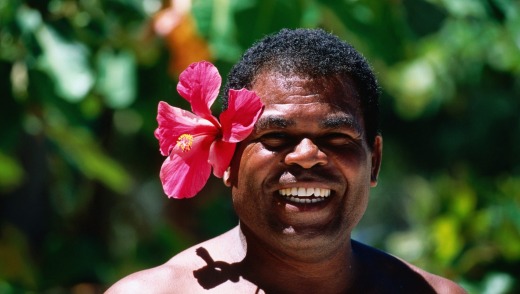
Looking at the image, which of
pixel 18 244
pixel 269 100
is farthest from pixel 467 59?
pixel 269 100

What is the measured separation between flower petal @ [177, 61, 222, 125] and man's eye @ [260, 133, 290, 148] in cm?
15

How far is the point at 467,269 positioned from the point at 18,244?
234 cm

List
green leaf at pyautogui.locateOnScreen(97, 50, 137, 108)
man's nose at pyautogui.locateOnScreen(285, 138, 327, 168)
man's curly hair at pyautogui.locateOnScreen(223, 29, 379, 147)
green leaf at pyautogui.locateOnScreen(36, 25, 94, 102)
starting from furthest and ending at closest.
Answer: green leaf at pyautogui.locateOnScreen(97, 50, 137, 108) → green leaf at pyautogui.locateOnScreen(36, 25, 94, 102) → man's curly hair at pyautogui.locateOnScreen(223, 29, 379, 147) → man's nose at pyautogui.locateOnScreen(285, 138, 327, 168)

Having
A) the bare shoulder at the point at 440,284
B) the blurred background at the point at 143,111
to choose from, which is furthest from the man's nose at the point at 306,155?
the blurred background at the point at 143,111

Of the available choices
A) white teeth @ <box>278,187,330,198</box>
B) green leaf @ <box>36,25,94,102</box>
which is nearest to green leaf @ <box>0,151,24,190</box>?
green leaf @ <box>36,25,94,102</box>

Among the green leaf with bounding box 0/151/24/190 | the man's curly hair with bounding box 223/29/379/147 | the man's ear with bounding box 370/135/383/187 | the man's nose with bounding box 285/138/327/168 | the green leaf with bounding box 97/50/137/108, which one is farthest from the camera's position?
the green leaf with bounding box 0/151/24/190

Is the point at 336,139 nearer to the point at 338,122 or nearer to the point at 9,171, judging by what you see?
the point at 338,122

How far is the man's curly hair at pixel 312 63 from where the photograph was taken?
2572 millimetres

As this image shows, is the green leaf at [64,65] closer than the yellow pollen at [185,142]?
No

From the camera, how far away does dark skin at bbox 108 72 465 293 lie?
251cm

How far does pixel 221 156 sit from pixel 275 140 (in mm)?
147

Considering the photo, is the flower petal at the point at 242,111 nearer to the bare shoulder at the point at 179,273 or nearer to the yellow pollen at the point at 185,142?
the yellow pollen at the point at 185,142

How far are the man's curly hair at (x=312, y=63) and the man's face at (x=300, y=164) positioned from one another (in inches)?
1.2

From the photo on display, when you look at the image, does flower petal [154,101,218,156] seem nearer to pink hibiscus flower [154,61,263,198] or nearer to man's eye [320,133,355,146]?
pink hibiscus flower [154,61,263,198]
